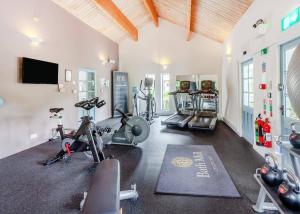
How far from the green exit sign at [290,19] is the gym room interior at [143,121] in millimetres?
26

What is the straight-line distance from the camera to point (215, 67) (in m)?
8.94

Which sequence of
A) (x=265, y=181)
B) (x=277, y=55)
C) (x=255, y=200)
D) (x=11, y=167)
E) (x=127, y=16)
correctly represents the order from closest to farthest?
(x=265, y=181)
(x=255, y=200)
(x=277, y=55)
(x=11, y=167)
(x=127, y=16)

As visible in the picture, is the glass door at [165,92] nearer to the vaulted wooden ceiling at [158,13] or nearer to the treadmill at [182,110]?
the treadmill at [182,110]

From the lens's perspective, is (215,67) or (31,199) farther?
(215,67)

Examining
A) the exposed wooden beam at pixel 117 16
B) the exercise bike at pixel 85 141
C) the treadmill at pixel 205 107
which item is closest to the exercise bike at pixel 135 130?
the exercise bike at pixel 85 141

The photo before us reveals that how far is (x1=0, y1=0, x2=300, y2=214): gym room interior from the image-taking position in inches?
88.9

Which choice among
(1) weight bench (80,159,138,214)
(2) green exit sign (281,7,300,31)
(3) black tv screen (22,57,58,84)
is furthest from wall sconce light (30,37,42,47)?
(2) green exit sign (281,7,300,31)

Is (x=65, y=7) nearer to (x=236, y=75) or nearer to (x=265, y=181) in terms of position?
(x=236, y=75)

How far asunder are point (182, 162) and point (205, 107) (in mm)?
5716

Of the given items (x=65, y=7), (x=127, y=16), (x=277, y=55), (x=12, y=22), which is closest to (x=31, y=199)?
(x=12, y=22)

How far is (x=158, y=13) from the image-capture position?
873 centimetres

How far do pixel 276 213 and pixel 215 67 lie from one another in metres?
7.53

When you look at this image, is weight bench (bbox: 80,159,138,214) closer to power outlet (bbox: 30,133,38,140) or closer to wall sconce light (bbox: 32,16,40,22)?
power outlet (bbox: 30,133,38,140)

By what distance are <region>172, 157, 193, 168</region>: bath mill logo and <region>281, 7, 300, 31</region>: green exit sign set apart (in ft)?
8.50
